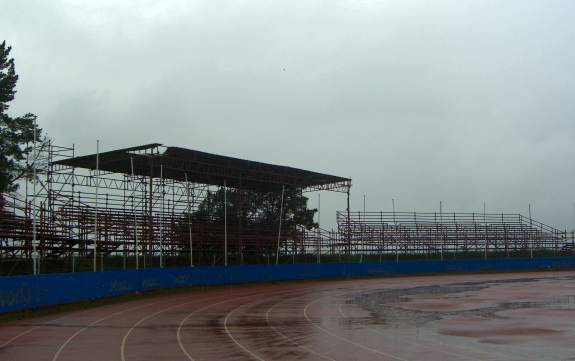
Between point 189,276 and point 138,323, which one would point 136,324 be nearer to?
point 138,323

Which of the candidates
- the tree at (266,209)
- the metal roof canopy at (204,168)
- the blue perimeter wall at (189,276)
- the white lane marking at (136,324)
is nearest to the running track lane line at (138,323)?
the white lane marking at (136,324)

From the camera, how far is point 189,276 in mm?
41125

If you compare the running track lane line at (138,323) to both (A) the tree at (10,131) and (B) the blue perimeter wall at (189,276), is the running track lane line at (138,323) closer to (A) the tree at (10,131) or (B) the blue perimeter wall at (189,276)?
(B) the blue perimeter wall at (189,276)

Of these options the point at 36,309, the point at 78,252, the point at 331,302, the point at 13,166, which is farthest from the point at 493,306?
the point at 13,166

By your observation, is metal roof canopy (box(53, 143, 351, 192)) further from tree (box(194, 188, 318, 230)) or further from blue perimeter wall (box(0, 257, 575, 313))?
blue perimeter wall (box(0, 257, 575, 313))

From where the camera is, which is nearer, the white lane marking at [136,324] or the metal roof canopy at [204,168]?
the white lane marking at [136,324]

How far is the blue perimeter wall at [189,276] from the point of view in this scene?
24875 millimetres

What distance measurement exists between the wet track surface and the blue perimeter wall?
6.05ft

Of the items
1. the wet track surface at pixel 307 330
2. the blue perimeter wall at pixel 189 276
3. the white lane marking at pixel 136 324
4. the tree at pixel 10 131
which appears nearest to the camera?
the wet track surface at pixel 307 330

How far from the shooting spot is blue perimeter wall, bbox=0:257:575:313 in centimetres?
2488

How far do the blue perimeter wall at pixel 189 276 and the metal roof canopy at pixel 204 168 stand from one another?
713 centimetres

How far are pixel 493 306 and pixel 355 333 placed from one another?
10.9 metres

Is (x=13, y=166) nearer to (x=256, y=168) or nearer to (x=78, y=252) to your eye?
(x=78, y=252)

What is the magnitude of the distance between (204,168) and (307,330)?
103 feet
